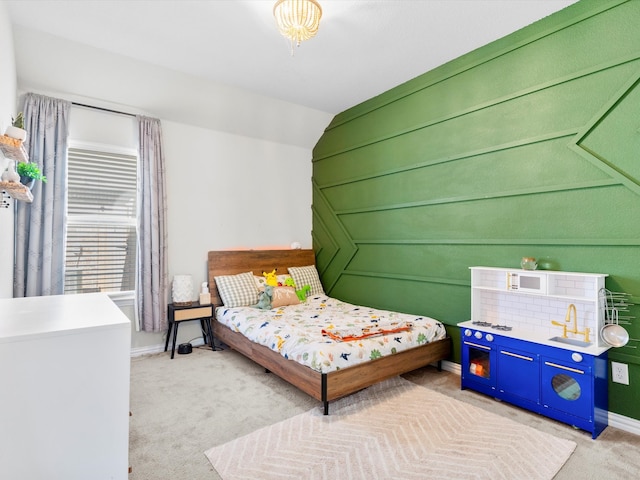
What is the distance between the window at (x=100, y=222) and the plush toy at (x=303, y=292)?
1.94 meters

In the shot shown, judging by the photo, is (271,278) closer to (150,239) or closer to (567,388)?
(150,239)

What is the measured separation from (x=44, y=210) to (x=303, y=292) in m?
2.84

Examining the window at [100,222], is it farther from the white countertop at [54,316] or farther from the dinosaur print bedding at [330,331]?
the white countertop at [54,316]

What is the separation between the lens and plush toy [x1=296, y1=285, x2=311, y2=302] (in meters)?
4.44

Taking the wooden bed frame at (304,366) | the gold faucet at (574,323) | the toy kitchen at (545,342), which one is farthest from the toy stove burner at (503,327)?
the wooden bed frame at (304,366)

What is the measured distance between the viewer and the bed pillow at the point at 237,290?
4.10m

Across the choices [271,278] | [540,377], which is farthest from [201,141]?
[540,377]

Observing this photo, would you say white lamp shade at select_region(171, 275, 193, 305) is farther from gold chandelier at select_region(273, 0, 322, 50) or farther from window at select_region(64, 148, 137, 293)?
gold chandelier at select_region(273, 0, 322, 50)

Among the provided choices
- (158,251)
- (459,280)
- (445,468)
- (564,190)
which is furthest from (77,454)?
(564,190)

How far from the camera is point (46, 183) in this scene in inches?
129

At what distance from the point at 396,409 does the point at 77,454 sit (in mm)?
2027

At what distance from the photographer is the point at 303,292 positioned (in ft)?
14.8

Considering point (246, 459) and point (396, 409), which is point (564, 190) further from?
point (246, 459)

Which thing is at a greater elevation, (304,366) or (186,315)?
(186,315)
